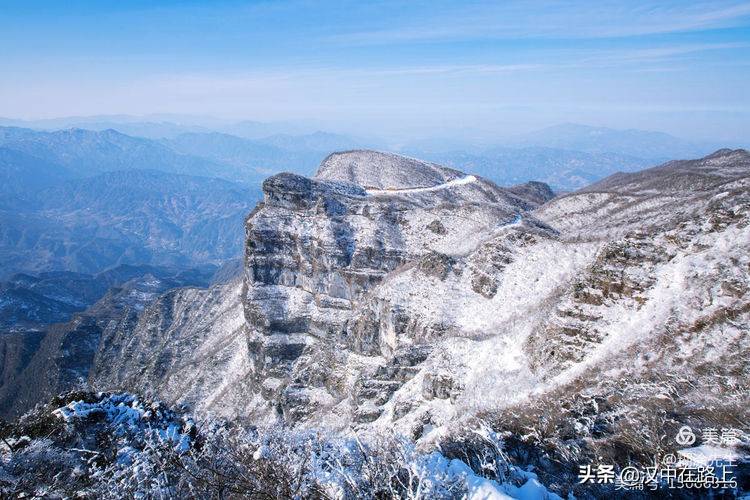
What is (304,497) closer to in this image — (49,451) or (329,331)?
(49,451)

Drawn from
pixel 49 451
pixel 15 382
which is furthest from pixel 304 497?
pixel 15 382

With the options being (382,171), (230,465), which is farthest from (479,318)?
(382,171)

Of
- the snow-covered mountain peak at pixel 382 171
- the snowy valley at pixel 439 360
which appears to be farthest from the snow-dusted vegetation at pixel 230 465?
the snow-covered mountain peak at pixel 382 171

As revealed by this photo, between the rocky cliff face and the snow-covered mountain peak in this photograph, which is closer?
the rocky cliff face

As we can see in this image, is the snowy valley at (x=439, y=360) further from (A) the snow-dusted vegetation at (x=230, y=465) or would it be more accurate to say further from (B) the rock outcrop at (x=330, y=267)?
(B) the rock outcrop at (x=330, y=267)

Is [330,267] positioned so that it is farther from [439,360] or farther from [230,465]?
[230,465]

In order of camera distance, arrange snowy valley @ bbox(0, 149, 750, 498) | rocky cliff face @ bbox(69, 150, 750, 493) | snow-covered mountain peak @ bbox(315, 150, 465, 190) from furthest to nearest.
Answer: snow-covered mountain peak @ bbox(315, 150, 465, 190) → rocky cliff face @ bbox(69, 150, 750, 493) → snowy valley @ bbox(0, 149, 750, 498)

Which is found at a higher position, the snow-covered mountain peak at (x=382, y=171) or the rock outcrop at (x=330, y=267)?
the snow-covered mountain peak at (x=382, y=171)

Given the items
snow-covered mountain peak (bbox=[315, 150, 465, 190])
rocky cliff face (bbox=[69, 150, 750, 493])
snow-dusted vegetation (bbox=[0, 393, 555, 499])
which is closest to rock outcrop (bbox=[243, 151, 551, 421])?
rocky cliff face (bbox=[69, 150, 750, 493])

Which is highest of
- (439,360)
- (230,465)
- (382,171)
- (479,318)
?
(382,171)

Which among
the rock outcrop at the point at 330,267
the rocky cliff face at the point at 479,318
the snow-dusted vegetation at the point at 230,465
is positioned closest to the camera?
the snow-dusted vegetation at the point at 230,465

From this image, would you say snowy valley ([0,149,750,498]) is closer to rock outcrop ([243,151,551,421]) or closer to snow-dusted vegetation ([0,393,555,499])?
snow-dusted vegetation ([0,393,555,499])
